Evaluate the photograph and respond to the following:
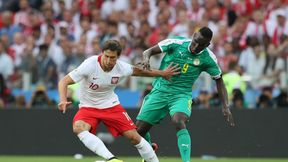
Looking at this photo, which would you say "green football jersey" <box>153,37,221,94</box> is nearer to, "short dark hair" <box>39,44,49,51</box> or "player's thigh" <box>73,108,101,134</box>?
"player's thigh" <box>73,108,101,134</box>

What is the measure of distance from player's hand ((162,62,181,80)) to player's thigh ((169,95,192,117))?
1.37 feet

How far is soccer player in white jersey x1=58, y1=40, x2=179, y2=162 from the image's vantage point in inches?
512

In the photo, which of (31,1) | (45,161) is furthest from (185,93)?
(31,1)

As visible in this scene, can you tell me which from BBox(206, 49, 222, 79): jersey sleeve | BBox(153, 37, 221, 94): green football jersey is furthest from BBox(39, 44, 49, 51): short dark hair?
BBox(206, 49, 222, 79): jersey sleeve

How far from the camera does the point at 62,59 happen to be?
20.6 meters

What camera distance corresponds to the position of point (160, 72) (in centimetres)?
1369

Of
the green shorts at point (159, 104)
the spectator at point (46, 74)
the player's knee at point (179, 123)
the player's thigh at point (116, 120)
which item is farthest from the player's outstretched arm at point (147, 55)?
the spectator at point (46, 74)

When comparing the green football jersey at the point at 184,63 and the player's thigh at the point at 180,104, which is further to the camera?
the green football jersey at the point at 184,63

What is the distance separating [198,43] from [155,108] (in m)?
A: 1.31

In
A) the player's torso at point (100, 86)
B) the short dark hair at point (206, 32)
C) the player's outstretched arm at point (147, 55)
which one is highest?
the short dark hair at point (206, 32)

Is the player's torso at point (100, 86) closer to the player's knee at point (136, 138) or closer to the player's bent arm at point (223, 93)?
the player's knee at point (136, 138)

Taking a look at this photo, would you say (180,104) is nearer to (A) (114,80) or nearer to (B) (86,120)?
(A) (114,80)

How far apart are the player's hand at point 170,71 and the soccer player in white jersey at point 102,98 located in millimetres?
118

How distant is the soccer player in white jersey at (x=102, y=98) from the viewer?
1299 centimetres
